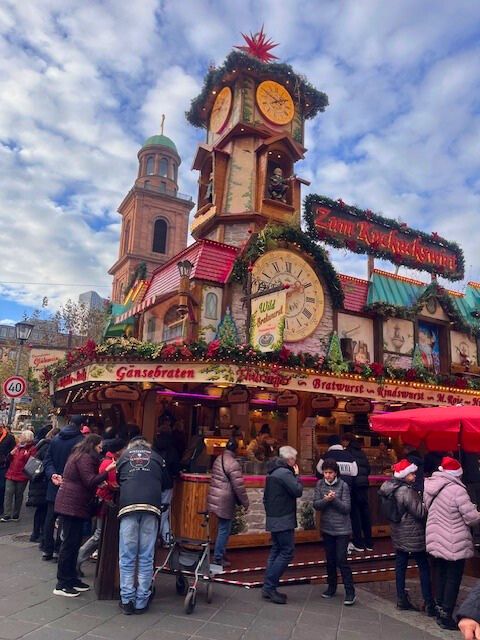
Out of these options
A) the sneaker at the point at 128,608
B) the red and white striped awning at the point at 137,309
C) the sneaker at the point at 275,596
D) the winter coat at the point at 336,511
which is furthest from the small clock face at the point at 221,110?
the sneaker at the point at 128,608

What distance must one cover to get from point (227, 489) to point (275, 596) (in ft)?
5.77

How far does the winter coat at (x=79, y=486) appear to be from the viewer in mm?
5980

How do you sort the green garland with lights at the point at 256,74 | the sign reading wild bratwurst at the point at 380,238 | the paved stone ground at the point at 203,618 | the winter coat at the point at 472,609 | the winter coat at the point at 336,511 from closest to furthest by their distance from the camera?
the winter coat at the point at 472,609 < the paved stone ground at the point at 203,618 < the winter coat at the point at 336,511 < the sign reading wild bratwurst at the point at 380,238 < the green garland with lights at the point at 256,74

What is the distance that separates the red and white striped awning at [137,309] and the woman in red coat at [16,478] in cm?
508

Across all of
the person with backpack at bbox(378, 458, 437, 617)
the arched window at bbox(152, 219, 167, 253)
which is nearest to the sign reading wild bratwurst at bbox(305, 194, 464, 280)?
the person with backpack at bbox(378, 458, 437, 617)

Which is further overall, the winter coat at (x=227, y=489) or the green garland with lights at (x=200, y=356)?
the green garland with lights at (x=200, y=356)

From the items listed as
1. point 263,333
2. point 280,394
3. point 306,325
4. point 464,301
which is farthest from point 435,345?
point 263,333

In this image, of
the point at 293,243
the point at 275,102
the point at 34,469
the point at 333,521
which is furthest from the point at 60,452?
the point at 275,102

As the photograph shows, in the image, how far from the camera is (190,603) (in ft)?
18.0

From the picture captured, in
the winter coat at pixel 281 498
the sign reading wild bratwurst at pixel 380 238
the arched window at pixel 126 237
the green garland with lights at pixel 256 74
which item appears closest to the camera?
the winter coat at pixel 281 498

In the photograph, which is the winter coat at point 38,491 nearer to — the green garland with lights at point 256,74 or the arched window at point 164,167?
the green garland with lights at point 256,74

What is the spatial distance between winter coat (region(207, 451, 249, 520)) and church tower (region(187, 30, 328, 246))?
27.7 feet

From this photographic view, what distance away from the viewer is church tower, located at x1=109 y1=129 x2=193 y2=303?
4150 centimetres

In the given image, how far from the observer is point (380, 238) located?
16.5m
